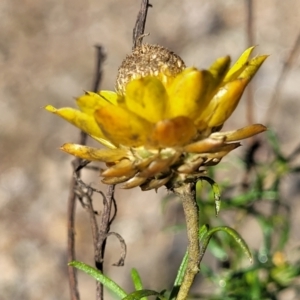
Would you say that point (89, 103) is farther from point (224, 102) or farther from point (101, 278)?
point (101, 278)

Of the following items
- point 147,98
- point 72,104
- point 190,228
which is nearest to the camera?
point 147,98

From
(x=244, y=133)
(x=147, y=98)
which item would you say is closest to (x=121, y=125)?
→ (x=147, y=98)

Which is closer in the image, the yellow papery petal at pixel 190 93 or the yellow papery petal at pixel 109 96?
A: the yellow papery petal at pixel 190 93

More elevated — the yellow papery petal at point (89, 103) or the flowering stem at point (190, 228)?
the yellow papery petal at point (89, 103)

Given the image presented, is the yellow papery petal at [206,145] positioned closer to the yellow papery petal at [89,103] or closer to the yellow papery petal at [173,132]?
the yellow papery petal at [173,132]

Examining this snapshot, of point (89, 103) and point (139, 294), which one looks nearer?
point (89, 103)

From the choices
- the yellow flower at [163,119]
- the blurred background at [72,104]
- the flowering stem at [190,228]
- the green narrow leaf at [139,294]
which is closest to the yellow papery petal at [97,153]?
the yellow flower at [163,119]

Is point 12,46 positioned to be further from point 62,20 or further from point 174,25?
point 174,25

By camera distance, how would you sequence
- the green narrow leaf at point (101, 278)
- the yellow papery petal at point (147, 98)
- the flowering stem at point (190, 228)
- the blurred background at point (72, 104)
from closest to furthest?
the yellow papery petal at point (147, 98)
the flowering stem at point (190, 228)
the green narrow leaf at point (101, 278)
the blurred background at point (72, 104)
